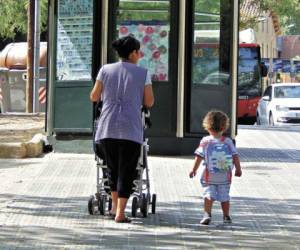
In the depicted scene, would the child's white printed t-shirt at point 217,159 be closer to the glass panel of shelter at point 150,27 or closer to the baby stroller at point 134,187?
the baby stroller at point 134,187

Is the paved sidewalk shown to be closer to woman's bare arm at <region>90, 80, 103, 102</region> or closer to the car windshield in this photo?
woman's bare arm at <region>90, 80, 103, 102</region>

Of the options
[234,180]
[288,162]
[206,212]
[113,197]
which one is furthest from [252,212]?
[288,162]

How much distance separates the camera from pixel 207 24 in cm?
1294

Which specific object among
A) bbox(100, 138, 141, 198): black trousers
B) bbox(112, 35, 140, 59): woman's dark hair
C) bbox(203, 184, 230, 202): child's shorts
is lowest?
bbox(203, 184, 230, 202): child's shorts

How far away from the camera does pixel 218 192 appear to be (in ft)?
25.6

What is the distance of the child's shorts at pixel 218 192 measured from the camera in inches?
306

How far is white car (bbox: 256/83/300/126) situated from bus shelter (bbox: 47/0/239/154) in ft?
36.0

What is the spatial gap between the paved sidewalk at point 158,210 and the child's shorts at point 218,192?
0.27m

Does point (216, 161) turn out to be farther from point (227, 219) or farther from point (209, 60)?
point (209, 60)

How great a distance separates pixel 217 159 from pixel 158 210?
1190 mm

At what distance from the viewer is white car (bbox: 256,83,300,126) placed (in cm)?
2386

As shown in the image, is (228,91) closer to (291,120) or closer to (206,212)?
(206,212)

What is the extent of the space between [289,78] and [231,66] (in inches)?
1851

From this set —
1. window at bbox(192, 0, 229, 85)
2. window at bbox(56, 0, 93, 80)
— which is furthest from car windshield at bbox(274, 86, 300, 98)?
window at bbox(56, 0, 93, 80)
